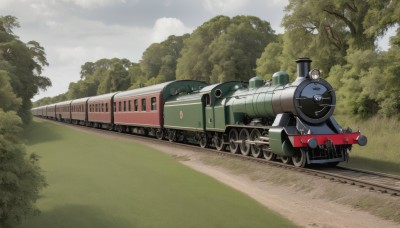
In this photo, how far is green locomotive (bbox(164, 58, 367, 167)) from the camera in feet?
38.4

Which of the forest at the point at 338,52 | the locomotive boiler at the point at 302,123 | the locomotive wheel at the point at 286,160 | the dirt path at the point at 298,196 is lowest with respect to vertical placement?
A: the dirt path at the point at 298,196

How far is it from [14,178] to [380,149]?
13.7 meters

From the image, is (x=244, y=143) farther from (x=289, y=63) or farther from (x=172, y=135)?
(x=289, y=63)

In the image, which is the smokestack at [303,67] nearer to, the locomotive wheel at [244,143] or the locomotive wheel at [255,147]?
the locomotive wheel at [255,147]

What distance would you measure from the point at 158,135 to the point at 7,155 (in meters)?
17.6

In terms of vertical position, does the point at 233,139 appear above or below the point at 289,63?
below

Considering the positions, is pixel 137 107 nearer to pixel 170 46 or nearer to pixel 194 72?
pixel 194 72

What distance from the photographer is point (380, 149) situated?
581 inches

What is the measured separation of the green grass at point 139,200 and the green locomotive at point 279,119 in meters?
3.14

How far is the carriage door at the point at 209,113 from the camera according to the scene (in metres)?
16.5

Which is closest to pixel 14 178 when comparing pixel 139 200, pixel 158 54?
pixel 139 200

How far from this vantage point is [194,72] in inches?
2147

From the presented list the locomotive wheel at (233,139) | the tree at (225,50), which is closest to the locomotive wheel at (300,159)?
the locomotive wheel at (233,139)

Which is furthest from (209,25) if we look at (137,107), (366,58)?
(366,58)
